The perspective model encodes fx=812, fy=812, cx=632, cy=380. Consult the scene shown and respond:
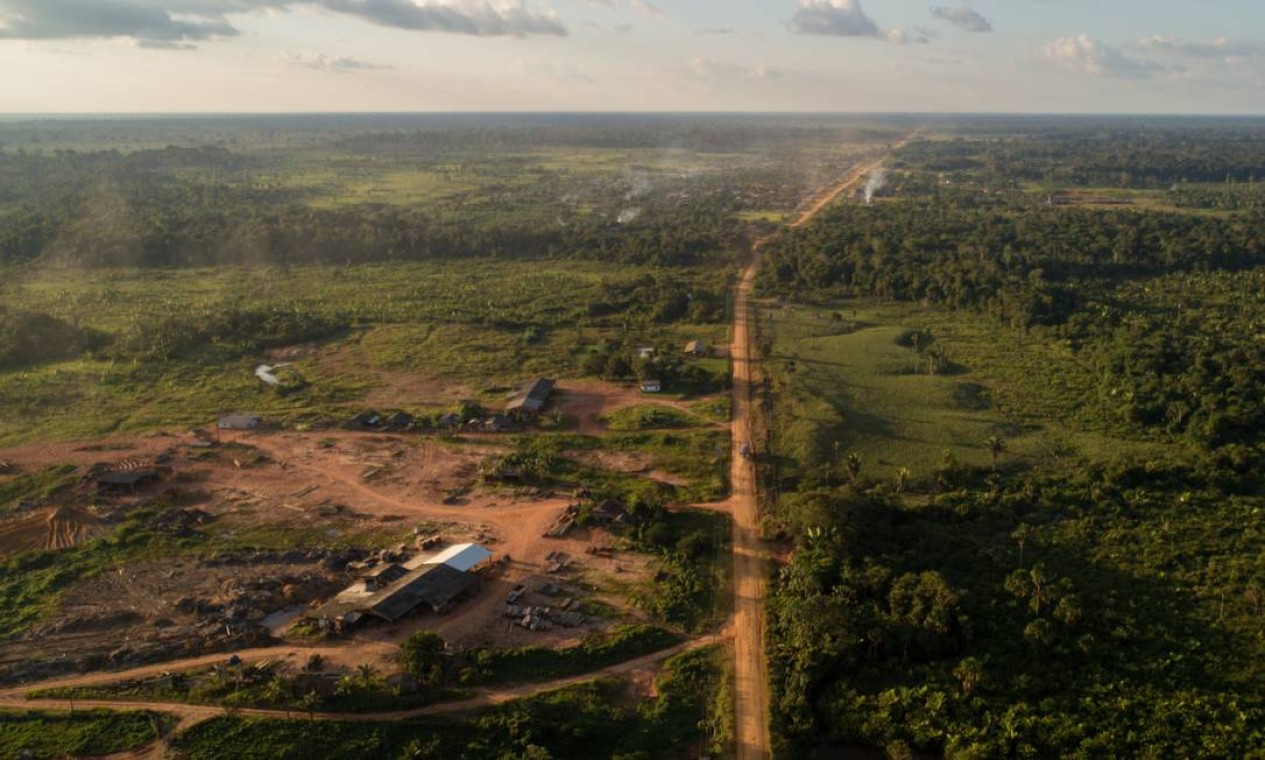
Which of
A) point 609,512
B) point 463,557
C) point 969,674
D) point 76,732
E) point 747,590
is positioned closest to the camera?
point 76,732

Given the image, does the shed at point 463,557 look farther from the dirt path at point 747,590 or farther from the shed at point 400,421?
the shed at point 400,421

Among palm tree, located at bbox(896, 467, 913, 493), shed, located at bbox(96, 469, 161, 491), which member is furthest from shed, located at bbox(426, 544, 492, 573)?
palm tree, located at bbox(896, 467, 913, 493)

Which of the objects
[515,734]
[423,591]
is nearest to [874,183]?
[423,591]

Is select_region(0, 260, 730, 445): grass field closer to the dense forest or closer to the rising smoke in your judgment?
the dense forest

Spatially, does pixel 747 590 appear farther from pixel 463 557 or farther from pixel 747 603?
pixel 463 557

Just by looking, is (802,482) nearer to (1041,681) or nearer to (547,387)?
(1041,681)

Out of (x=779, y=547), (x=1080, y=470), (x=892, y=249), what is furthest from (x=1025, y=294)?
(x=779, y=547)

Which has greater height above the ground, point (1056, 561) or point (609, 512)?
point (609, 512)
